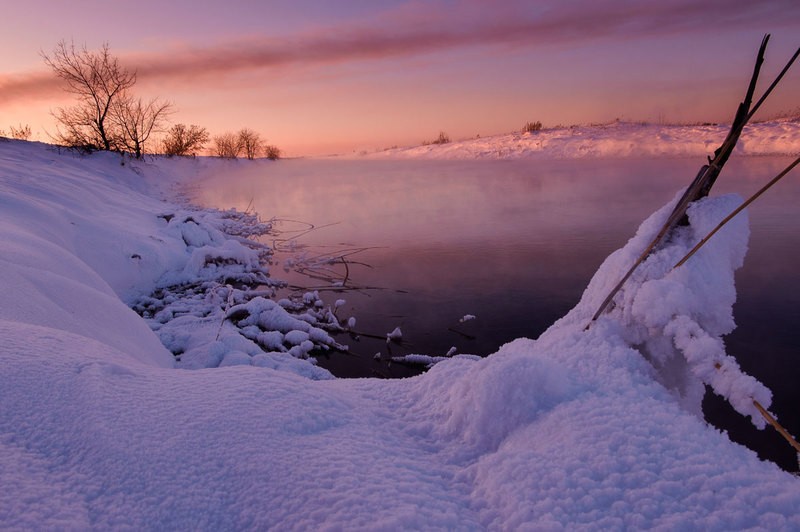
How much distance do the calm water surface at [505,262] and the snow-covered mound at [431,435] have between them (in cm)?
295

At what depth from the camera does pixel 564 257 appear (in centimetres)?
920

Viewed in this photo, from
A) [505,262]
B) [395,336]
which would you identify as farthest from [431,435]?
[505,262]

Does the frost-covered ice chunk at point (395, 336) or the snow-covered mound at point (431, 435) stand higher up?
the snow-covered mound at point (431, 435)

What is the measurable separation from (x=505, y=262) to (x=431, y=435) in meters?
7.37

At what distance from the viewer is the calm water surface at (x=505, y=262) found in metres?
5.41

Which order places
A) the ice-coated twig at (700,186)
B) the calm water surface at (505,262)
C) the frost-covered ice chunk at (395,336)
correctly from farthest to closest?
the frost-covered ice chunk at (395,336), the calm water surface at (505,262), the ice-coated twig at (700,186)

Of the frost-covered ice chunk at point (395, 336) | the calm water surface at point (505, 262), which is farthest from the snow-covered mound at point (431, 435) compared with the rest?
the frost-covered ice chunk at point (395, 336)

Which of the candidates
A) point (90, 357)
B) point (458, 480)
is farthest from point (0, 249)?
point (458, 480)

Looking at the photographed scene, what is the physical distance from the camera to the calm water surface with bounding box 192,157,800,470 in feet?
17.7

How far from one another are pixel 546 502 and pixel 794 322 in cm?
683

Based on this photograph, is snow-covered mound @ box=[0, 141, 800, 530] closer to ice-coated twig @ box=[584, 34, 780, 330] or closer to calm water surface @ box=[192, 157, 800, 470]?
ice-coated twig @ box=[584, 34, 780, 330]

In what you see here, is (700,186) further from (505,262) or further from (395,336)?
(505,262)

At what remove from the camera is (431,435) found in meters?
2.11

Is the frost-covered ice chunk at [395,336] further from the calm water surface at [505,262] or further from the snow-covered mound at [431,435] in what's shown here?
the snow-covered mound at [431,435]
